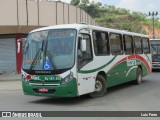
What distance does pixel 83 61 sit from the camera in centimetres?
1259

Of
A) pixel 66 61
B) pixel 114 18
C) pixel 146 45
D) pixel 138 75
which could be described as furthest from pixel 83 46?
pixel 114 18

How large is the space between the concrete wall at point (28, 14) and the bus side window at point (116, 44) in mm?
12041

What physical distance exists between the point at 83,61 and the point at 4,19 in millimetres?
15020

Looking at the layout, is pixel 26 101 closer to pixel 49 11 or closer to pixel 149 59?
pixel 149 59

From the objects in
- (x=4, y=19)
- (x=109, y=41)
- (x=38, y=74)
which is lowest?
(x=38, y=74)

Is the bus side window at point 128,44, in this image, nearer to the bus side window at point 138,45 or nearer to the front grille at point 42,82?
the bus side window at point 138,45

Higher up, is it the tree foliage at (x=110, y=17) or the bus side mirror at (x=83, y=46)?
the tree foliage at (x=110, y=17)

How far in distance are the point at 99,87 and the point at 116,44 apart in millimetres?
2720

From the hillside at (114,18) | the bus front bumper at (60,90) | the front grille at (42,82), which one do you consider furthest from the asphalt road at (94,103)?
the hillside at (114,18)

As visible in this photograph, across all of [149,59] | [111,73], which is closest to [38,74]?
[111,73]

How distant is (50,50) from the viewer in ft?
40.8

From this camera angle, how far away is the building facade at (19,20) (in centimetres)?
2630

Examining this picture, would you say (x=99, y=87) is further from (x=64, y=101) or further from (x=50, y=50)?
(x=50, y=50)

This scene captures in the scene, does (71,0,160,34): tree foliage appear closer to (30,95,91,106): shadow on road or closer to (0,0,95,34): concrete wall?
(0,0,95,34): concrete wall
